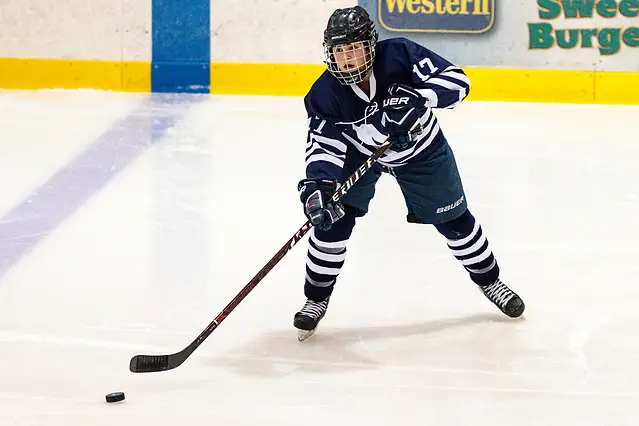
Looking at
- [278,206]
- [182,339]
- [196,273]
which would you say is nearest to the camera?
[182,339]

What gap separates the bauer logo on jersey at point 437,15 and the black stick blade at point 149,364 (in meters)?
3.76

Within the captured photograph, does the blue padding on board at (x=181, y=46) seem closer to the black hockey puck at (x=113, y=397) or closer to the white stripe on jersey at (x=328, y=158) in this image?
the white stripe on jersey at (x=328, y=158)

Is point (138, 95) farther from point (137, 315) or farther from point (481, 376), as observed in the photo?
point (481, 376)

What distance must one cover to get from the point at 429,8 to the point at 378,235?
8.35ft

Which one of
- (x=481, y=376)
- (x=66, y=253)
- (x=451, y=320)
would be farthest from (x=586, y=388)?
A: (x=66, y=253)

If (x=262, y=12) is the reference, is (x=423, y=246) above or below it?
below

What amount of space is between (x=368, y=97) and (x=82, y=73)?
3.90m

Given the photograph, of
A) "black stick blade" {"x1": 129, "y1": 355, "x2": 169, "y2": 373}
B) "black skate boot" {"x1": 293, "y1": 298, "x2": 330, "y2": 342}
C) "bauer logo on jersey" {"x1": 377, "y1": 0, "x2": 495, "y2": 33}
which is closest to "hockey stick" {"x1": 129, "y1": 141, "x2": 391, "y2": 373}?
"black stick blade" {"x1": 129, "y1": 355, "x2": 169, "y2": 373}

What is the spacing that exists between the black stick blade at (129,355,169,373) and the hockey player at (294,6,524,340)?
398mm

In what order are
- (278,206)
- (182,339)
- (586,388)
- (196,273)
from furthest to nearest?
(278,206)
(196,273)
(182,339)
(586,388)

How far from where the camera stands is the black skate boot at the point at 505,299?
2.95m

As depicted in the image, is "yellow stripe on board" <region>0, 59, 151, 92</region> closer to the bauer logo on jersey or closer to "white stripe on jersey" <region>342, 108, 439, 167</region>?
the bauer logo on jersey

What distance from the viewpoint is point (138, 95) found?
615 cm

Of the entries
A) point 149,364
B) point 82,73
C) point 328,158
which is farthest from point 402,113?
point 82,73
